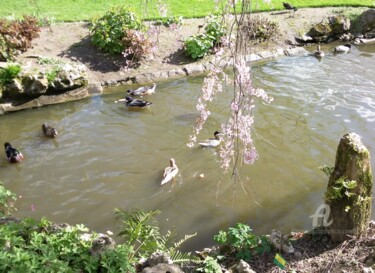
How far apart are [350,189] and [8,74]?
912cm

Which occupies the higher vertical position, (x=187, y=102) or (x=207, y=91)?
(x=207, y=91)

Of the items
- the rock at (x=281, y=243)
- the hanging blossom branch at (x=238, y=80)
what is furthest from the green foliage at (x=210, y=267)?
the hanging blossom branch at (x=238, y=80)

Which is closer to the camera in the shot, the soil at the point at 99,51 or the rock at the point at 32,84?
the rock at the point at 32,84

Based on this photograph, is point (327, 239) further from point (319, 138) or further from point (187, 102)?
point (187, 102)

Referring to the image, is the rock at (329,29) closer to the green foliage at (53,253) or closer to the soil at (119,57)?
the soil at (119,57)

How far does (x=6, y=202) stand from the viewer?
238 inches

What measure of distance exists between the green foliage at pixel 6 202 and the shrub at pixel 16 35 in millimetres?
6431

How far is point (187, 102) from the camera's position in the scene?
35.2 feet

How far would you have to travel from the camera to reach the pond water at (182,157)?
255 inches

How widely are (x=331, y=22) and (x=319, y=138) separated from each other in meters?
9.12

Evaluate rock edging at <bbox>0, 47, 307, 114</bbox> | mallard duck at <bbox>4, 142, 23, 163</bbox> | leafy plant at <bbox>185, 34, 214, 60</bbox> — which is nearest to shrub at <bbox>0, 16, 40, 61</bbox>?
rock edging at <bbox>0, 47, 307, 114</bbox>

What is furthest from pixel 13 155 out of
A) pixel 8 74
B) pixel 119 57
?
pixel 119 57

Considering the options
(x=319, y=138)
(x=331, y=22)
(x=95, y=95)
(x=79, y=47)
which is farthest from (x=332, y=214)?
(x=331, y=22)

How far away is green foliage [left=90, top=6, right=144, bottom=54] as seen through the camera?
12617 millimetres
